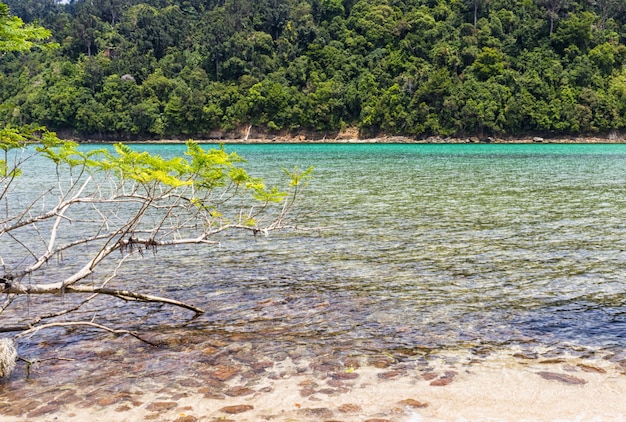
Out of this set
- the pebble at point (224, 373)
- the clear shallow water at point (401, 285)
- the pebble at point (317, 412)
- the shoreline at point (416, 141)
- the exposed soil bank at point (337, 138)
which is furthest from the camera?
the exposed soil bank at point (337, 138)

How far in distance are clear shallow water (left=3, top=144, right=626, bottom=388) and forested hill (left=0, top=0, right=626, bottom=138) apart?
93889mm

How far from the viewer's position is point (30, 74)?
5664 inches

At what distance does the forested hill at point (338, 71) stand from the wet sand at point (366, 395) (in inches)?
4079

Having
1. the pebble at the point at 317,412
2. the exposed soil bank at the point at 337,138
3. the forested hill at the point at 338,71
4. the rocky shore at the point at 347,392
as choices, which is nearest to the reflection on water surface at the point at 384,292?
the rocky shore at the point at 347,392

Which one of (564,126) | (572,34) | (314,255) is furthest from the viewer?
(572,34)

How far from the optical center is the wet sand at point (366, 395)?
5.43 meters

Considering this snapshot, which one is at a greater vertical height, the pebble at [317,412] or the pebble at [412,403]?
the pebble at [412,403]

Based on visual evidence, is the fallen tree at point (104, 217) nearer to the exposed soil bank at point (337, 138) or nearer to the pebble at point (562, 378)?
the pebble at point (562, 378)

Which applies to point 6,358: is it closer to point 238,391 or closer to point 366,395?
point 238,391

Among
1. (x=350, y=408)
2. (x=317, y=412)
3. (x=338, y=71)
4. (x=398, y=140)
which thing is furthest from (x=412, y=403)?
(x=338, y=71)

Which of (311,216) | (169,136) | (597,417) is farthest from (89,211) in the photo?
(169,136)

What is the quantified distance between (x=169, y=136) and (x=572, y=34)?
91631mm

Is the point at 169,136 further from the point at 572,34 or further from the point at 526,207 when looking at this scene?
the point at 526,207

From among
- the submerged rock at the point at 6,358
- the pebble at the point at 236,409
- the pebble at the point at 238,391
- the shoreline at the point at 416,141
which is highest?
the shoreline at the point at 416,141
